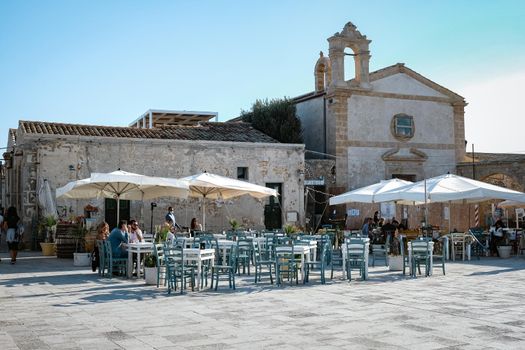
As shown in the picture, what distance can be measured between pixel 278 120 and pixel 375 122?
15.4 ft

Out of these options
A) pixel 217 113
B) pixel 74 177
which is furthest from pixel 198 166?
pixel 217 113

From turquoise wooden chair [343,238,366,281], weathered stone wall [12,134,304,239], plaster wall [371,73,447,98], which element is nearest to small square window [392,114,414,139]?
plaster wall [371,73,447,98]

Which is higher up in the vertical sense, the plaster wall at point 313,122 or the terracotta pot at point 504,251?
the plaster wall at point 313,122

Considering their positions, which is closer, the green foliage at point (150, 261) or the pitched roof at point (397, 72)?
the green foliage at point (150, 261)

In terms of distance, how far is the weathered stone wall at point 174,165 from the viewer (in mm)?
21234

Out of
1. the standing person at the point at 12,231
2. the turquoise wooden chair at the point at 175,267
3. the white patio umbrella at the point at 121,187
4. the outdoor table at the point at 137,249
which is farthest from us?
the standing person at the point at 12,231

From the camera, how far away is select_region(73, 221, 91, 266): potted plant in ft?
52.1

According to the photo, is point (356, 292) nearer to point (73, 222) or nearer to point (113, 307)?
point (113, 307)

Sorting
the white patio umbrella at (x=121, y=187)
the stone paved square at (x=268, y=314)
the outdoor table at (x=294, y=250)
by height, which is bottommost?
the stone paved square at (x=268, y=314)

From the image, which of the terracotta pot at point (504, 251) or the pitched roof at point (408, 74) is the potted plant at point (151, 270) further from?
the pitched roof at point (408, 74)

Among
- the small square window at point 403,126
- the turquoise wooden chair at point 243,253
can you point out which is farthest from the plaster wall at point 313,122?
the turquoise wooden chair at point 243,253

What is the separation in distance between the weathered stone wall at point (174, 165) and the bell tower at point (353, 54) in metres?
4.68

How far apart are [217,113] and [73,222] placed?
16.2m

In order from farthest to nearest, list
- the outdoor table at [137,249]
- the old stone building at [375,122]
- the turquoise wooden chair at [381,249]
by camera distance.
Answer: the old stone building at [375,122]
the turquoise wooden chair at [381,249]
the outdoor table at [137,249]
